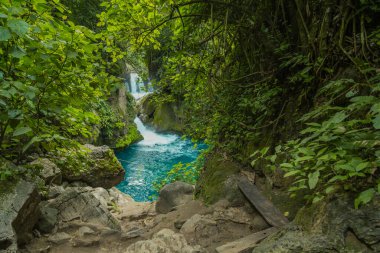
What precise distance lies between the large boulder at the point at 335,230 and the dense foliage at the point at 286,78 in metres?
0.13

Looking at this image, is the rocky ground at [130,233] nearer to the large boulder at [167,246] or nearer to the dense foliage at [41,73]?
the large boulder at [167,246]

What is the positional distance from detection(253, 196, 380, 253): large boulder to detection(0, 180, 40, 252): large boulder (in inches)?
94.8

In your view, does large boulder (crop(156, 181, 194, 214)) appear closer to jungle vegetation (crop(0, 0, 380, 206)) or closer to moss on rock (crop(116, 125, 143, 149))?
jungle vegetation (crop(0, 0, 380, 206))

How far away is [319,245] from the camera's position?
1801 mm

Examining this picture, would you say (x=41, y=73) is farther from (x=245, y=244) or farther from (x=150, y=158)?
(x=150, y=158)

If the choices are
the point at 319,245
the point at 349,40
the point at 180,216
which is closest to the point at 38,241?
Answer: the point at 180,216

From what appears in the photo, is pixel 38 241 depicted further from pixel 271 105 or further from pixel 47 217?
pixel 271 105

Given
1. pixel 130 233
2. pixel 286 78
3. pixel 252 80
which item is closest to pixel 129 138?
pixel 130 233

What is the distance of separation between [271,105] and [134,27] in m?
2.60

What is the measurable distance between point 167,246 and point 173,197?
8.85 ft

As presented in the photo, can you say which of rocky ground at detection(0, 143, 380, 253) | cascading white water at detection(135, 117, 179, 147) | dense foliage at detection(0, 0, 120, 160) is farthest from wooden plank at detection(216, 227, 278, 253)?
cascading white water at detection(135, 117, 179, 147)

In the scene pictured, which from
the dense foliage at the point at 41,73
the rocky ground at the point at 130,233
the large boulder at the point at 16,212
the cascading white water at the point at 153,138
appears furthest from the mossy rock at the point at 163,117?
the dense foliage at the point at 41,73

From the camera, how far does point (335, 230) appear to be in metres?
1.80

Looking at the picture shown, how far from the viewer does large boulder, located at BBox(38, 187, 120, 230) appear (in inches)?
176
